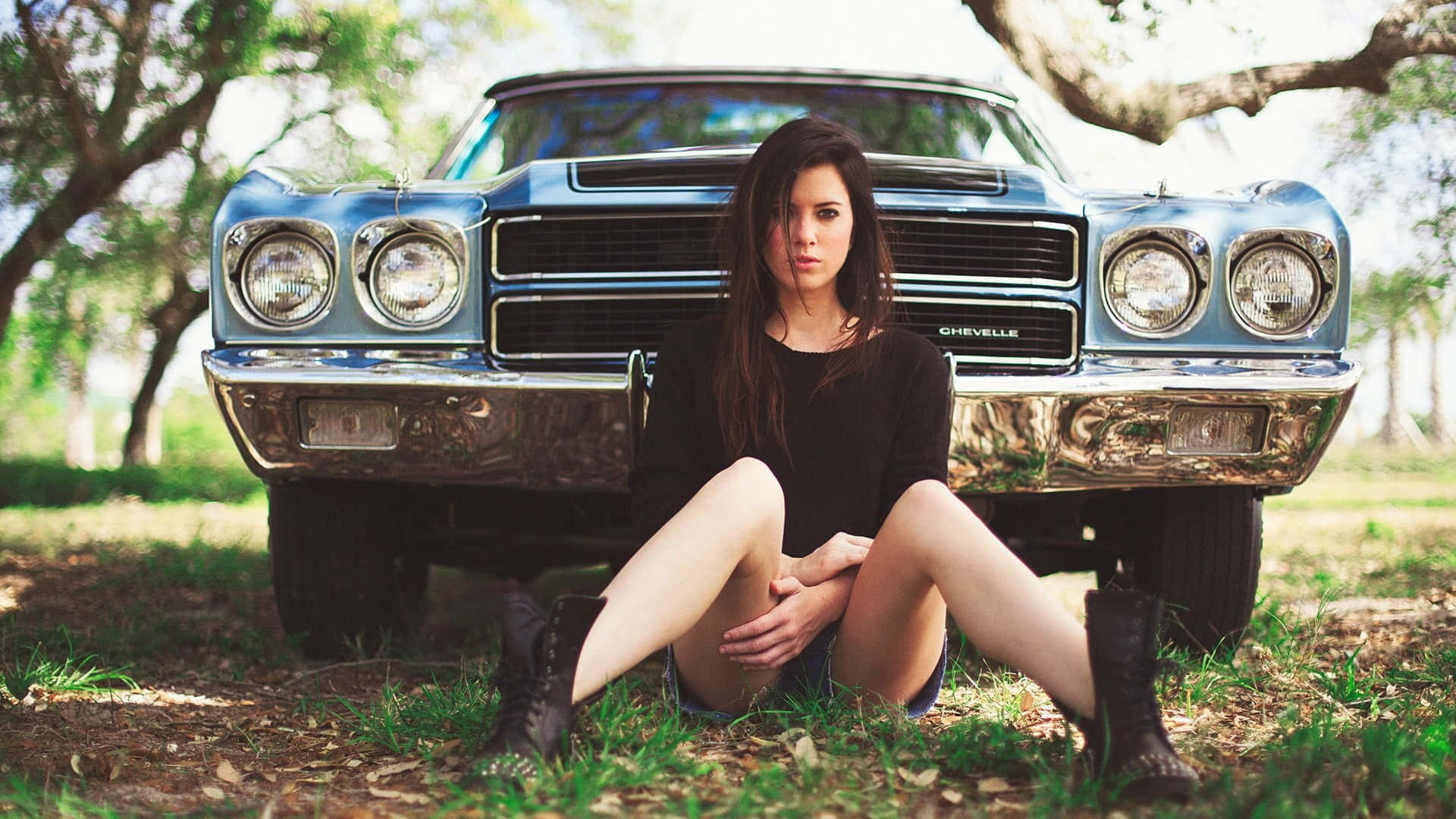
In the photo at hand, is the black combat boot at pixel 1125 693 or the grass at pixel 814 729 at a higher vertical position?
the black combat boot at pixel 1125 693

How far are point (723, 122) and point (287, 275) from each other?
148cm

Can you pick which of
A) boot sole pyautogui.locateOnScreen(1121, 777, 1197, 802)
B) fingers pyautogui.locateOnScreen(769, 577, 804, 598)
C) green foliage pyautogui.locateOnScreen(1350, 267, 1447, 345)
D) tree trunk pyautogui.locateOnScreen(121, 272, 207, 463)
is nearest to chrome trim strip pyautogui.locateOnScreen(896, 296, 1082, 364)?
fingers pyautogui.locateOnScreen(769, 577, 804, 598)

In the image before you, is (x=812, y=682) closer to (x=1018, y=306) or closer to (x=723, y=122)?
(x=1018, y=306)

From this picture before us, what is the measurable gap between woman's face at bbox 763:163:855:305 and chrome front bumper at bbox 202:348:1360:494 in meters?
0.48

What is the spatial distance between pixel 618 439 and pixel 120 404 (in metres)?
39.4

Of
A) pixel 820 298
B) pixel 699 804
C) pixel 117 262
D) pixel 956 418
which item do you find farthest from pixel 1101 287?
pixel 117 262

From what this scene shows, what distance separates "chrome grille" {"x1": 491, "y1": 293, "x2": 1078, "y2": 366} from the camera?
2750 mm

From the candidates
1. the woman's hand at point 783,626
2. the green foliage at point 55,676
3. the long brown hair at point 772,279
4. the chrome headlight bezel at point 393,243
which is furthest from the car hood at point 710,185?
the green foliage at point 55,676

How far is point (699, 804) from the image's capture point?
1787 mm

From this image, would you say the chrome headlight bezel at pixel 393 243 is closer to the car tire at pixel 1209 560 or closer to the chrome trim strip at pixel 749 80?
the chrome trim strip at pixel 749 80

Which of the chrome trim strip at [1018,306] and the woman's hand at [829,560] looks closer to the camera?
the woman's hand at [829,560]

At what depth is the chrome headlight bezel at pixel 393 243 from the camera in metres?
2.73

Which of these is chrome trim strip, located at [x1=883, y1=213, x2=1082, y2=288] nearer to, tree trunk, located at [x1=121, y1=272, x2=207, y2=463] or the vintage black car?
the vintage black car

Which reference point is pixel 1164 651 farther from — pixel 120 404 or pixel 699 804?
pixel 120 404
